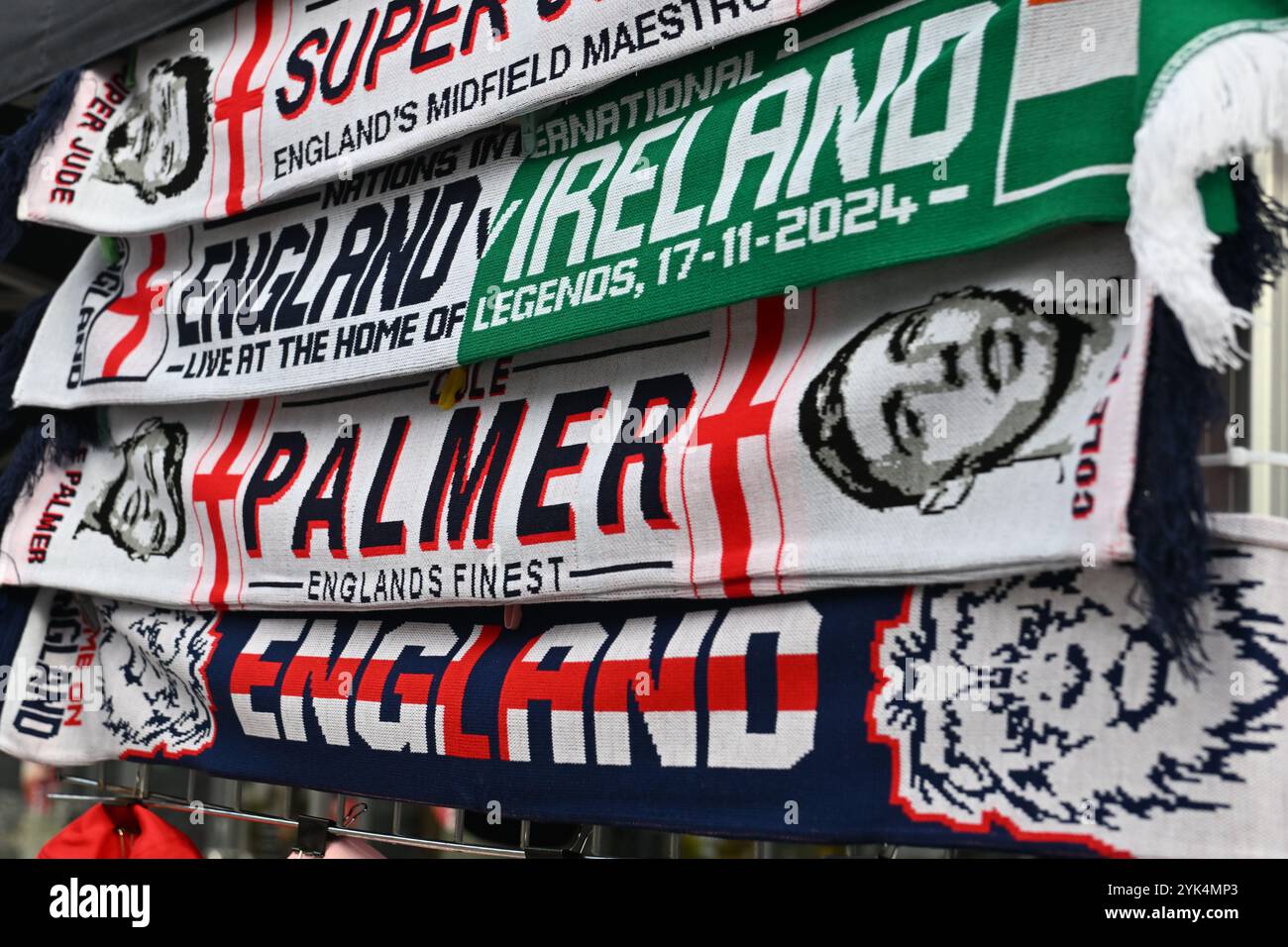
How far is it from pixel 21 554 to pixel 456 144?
66 cm

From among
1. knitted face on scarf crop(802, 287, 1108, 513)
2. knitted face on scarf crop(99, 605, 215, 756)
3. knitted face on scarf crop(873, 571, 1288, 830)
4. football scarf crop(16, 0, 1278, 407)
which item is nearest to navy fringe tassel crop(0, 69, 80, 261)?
football scarf crop(16, 0, 1278, 407)

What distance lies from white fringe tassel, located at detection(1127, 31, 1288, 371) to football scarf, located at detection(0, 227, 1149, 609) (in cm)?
3

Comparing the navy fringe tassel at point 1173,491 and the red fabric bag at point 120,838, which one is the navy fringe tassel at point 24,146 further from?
the navy fringe tassel at point 1173,491

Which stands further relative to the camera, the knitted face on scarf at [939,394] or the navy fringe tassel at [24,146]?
the navy fringe tassel at [24,146]

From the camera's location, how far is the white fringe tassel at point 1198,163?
1.98 feet

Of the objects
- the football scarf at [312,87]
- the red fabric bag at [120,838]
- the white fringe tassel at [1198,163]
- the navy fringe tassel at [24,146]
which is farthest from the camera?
the navy fringe tassel at [24,146]

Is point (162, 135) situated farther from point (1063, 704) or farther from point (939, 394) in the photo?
point (1063, 704)

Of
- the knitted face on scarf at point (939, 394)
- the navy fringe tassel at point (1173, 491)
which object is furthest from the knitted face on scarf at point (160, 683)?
the navy fringe tassel at point (1173, 491)

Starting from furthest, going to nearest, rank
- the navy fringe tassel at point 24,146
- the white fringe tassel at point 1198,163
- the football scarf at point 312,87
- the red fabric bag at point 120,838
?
the navy fringe tassel at point 24,146
the red fabric bag at point 120,838
the football scarf at point 312,87
the white fringe tassel at point 1198,163

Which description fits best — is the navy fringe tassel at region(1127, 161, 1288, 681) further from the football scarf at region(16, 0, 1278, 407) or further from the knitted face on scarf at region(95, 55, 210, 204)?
the knitted face on scarf at region(95, 55, 210, 204)

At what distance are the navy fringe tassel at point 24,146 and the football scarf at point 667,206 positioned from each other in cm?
12

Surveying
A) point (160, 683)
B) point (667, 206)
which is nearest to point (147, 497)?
point (160, 683)

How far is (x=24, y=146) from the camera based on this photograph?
1.36 meters

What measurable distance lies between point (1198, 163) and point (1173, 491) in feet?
0.50
